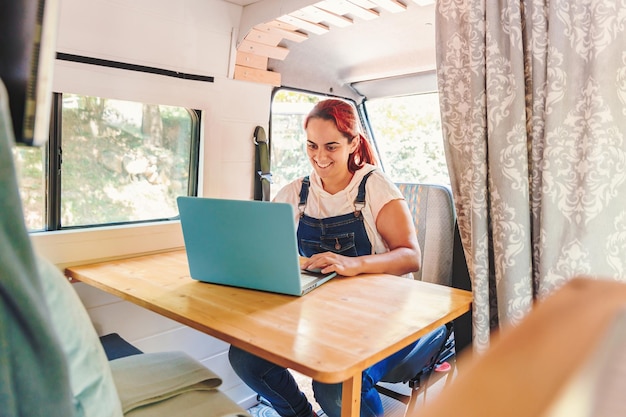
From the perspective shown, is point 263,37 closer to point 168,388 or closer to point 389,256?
point 389,256

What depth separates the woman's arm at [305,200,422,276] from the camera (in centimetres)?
158

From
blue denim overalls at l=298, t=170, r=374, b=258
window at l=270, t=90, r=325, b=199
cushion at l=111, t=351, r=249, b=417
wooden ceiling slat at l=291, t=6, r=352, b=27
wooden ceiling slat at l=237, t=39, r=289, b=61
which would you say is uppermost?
wooden ceiling slat at l=291, t=6, r=352, b=27

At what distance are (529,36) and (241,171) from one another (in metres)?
1.48

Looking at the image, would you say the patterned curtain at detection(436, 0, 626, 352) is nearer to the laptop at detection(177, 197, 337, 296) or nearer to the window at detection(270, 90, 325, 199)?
the laptop at detection(177, 197, 337, 296)

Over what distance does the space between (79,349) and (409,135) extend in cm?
287

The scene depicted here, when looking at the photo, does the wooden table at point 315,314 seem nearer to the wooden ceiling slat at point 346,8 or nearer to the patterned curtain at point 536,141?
the patterned curtain at point 536,141

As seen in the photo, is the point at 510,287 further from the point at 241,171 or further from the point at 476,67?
the point at 241,171

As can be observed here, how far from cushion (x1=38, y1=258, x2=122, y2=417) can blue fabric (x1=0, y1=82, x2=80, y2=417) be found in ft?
0.82

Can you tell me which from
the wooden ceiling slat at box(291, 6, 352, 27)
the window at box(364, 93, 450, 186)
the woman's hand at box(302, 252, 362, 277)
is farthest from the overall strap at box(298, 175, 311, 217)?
the window at box(364, 93, 450, 186)

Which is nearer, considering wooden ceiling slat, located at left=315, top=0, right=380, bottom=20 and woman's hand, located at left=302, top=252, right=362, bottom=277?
woman's hand, located at left=302, top=252, right=362, bottom=277

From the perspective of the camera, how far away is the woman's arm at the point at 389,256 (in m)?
1.58

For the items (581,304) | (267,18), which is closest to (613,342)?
(581,304)

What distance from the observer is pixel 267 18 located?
2.12m

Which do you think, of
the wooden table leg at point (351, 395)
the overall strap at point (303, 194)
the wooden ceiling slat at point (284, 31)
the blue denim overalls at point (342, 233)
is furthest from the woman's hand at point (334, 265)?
the wooden ceiling slat at point (284, 31)
